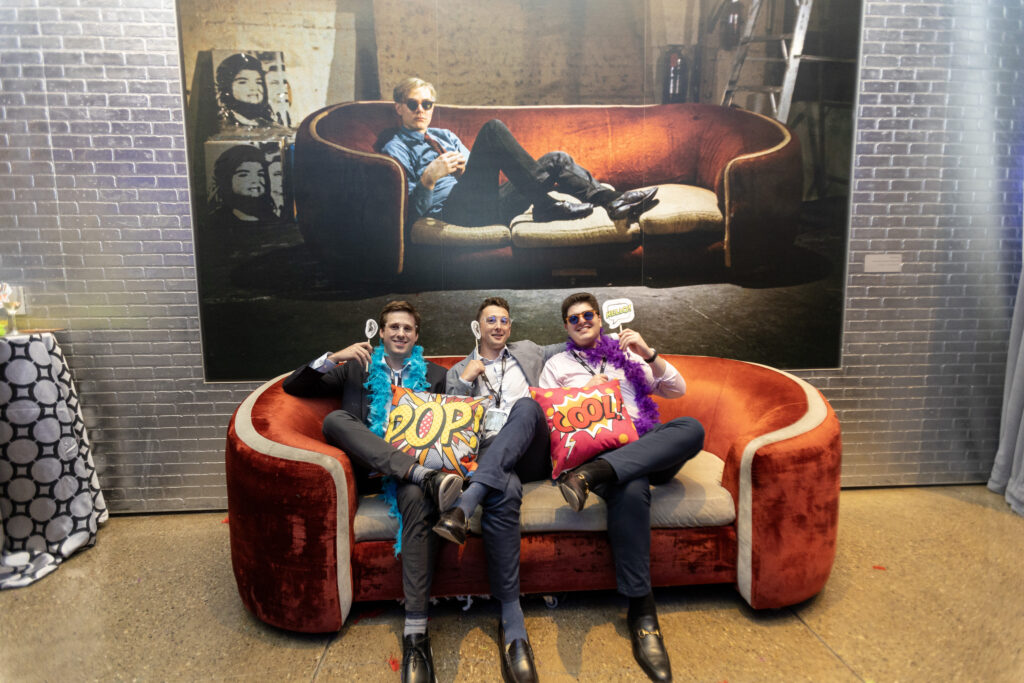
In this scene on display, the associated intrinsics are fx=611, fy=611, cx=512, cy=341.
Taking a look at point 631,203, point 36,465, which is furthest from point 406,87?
point 36,465

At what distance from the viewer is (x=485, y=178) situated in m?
3.14

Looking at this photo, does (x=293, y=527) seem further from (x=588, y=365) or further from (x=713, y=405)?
(x=713, y=405)

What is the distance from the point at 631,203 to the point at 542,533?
178cm

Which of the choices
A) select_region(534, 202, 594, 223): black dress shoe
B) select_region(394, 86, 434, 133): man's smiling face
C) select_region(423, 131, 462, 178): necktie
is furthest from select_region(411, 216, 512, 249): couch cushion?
select_region(394, 86, 434, 133): man's smiling face

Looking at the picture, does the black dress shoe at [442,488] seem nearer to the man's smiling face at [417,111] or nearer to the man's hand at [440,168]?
the man's hand at [440,168]

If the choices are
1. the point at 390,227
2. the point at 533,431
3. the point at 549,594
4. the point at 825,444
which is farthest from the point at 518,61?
the point at 549,594

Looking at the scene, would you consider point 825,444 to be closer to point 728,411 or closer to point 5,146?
point 728,411

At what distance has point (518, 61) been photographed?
3068mm

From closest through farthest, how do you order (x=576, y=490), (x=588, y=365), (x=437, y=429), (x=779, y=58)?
(x=576, y=490) < (x=437, y=429) < (x=588, y=365) < (x=779, y=58)

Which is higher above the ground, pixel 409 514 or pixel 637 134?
pixel 637 134

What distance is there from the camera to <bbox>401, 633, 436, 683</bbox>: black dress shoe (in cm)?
187

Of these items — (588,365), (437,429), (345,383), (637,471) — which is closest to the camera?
(637,471)

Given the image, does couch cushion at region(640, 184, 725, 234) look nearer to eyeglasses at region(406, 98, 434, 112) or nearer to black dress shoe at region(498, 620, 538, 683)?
eyeglasses at region(406, 98, 434, 112)

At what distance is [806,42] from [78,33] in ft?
11.7
